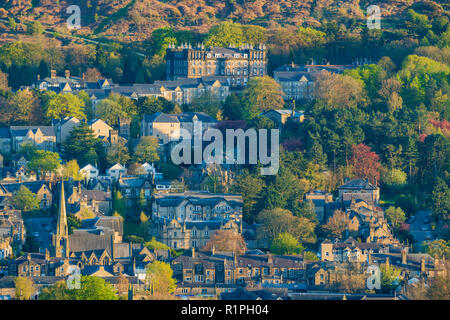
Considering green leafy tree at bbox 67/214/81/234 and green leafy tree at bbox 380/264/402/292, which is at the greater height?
green leafy tree at bbox 67/214/81/234

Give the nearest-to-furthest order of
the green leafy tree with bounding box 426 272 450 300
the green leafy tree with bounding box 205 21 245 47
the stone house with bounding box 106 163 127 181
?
the green leafy tree with bounding box 426 272 450 300
the stone house with bounding box 106 163 127 181
the green leafy tree with bounding box 205 21 245 47

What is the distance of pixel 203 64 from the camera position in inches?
3841

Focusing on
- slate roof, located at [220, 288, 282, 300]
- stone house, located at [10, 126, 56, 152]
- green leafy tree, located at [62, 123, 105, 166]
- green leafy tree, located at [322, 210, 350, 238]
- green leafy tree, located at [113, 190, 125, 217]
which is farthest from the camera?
stone house, located at [10, 126, 56, 152]

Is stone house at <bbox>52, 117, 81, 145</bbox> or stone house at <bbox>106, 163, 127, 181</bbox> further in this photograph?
stone house at <bbox>52, 117, 81, 145</bbox>

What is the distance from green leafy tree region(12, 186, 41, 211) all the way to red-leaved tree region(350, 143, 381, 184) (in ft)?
59.3

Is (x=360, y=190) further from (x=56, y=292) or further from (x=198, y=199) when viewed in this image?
(x=56, y=292)

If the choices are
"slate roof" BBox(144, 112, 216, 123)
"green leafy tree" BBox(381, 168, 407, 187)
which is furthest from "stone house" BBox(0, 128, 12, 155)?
"green leafy tree" BBox(381, 168, 407, 187)

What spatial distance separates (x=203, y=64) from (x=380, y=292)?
34947 mm

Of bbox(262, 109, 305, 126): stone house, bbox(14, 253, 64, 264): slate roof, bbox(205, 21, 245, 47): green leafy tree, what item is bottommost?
bbox(14, 253, 64, 264): slate roof

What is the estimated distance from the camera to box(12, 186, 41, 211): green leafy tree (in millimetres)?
77000

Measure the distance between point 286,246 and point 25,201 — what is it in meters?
14.2

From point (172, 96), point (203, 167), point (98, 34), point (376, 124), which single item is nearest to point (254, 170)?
point (203, 167)

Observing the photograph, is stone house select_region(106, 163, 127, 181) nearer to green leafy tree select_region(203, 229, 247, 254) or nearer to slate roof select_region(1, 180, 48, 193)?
slate roof select_region(1, 180, 48, 193)

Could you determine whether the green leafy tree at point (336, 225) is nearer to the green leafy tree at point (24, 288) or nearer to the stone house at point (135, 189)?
the stone house at point (135, 189)
